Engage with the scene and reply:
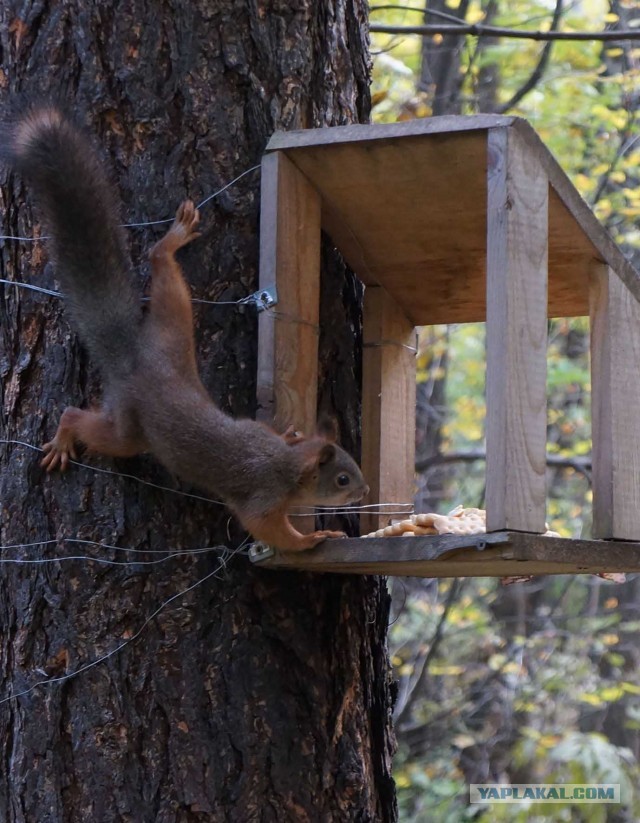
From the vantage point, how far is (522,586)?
29.7ft

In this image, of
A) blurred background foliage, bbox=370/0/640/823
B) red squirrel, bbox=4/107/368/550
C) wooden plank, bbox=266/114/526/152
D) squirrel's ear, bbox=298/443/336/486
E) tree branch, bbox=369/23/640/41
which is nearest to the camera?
wooden plank, bbox=266/114/526/152

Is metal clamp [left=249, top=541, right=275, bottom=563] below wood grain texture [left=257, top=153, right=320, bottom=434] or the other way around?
below

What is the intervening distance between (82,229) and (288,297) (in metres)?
0.51

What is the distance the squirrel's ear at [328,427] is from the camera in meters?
2.83

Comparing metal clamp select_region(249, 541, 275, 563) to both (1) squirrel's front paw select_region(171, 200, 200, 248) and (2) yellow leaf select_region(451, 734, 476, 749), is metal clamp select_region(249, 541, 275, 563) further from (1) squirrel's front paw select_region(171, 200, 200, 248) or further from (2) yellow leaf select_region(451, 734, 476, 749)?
(2) yellow leaf select_region(451, 734, 476, 749)

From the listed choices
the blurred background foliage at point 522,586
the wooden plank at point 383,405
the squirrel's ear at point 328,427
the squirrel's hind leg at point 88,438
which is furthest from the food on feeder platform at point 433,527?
the blurred background foliage at point 522,586

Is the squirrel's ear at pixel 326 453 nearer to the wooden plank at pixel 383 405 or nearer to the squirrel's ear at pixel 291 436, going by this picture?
the squirrel's ear at pixel 291 436

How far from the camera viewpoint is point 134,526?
8.18 feet

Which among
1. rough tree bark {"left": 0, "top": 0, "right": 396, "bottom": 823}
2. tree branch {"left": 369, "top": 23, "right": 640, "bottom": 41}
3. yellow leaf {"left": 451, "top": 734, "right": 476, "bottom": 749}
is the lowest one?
yellow leaf {"left": 451, "top": 734, "right": 476, "bottom": 749}

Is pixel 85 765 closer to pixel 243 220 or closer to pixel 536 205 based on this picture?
pixel 243 220

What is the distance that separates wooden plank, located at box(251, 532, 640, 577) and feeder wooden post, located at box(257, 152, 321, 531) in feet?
1.16

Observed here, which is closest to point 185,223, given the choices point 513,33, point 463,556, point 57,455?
point 57,455

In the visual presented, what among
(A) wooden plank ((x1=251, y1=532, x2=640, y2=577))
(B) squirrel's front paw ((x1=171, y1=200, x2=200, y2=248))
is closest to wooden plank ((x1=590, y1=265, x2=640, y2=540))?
(A) wooden plank ((x1=251, y1=532, x2=640, y2=577))

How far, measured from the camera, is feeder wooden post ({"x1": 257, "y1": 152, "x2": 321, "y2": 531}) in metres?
2.58
